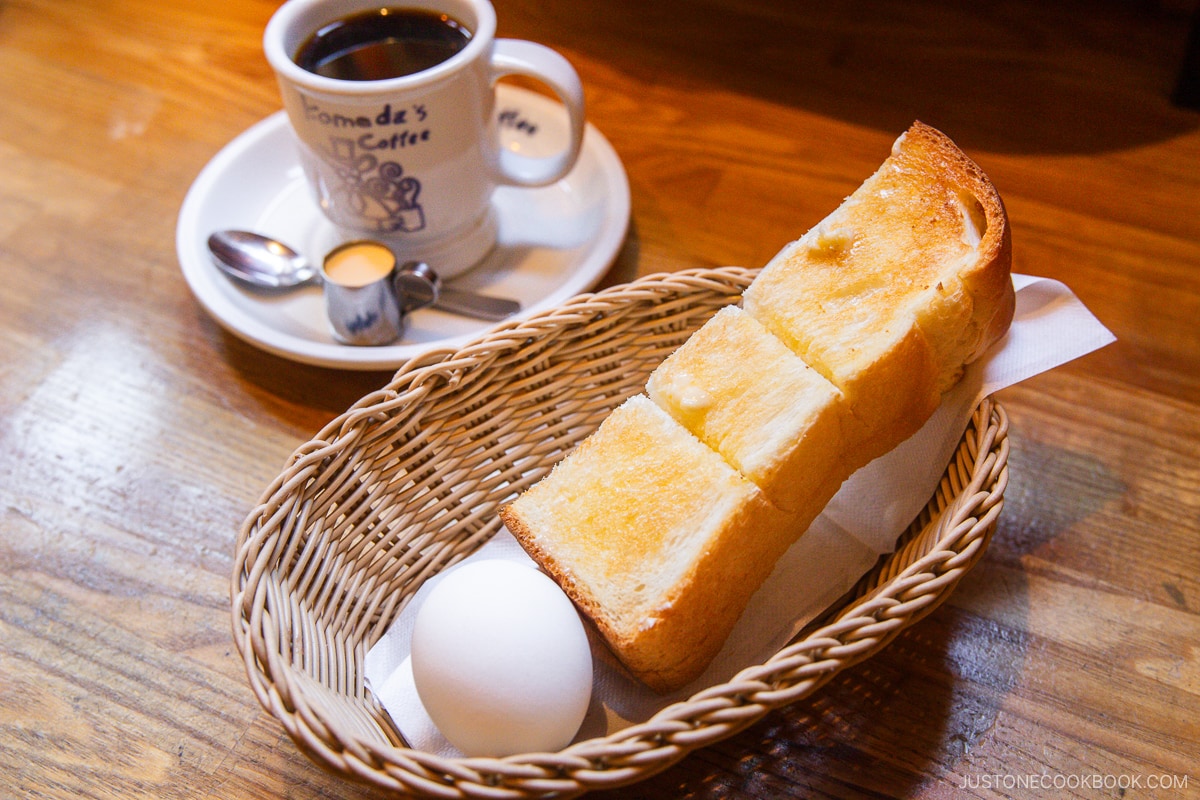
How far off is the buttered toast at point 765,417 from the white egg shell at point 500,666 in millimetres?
47

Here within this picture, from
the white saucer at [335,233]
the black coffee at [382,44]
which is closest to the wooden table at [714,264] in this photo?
the white saucer at [335,233]

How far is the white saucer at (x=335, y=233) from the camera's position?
0.99 metres

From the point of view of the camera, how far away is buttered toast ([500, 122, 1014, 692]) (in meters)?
0.68

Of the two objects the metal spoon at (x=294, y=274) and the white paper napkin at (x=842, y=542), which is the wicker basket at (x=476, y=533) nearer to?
the white paper napkin at (x=842, y=542)

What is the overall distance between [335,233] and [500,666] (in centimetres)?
71

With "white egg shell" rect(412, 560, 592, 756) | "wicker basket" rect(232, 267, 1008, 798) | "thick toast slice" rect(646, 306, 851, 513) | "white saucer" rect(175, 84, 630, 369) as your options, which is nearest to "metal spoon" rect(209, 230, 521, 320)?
"white saucer" rect(175, 84, 630, 369)

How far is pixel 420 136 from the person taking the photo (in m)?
0.95

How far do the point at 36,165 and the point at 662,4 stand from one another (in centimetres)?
100

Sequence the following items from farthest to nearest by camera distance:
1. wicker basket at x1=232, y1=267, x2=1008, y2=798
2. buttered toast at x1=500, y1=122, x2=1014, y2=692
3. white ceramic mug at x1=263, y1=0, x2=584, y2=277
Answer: white ceramic mug at x1=263, y1=0, x2=584, y2=277, buttered toast at x1=500, y1=122, x2=1014, y2=692, wicker basket at x1=232, y1=267, x2=1008, y2=798

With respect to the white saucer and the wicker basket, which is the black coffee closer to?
the white saucer

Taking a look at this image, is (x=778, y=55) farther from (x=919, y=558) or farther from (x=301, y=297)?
(x=919, y=558)

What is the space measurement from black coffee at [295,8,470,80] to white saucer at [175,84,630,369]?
0.68 feet

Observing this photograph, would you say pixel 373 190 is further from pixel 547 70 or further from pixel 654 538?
pixel 654 538

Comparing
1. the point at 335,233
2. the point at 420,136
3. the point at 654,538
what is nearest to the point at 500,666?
the point at 654,538
